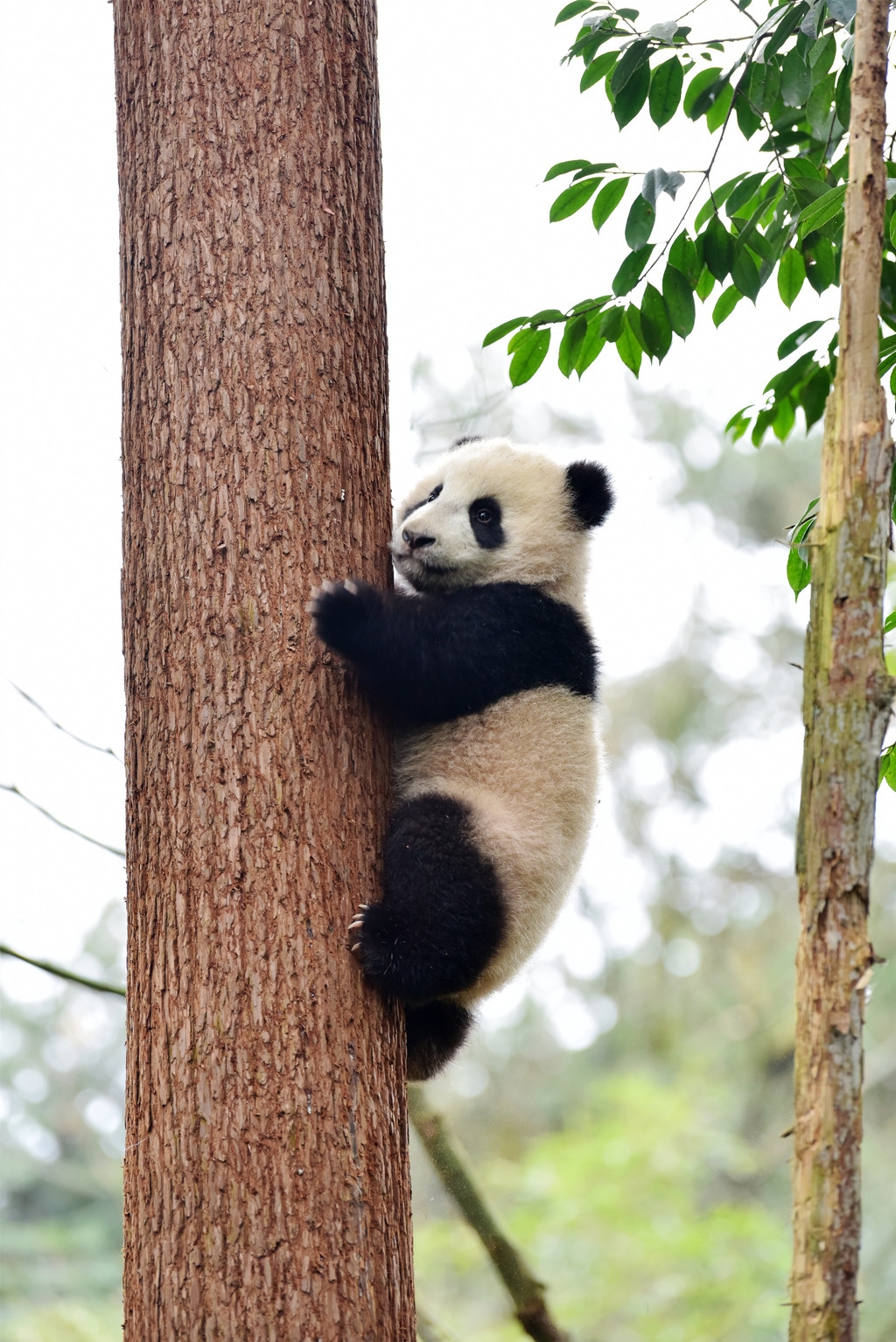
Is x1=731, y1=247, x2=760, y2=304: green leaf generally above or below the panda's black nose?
above

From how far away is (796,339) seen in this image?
10.6ft

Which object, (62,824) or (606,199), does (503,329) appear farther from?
(62,824)

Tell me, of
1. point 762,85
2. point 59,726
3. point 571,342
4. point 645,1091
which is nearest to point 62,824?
point 59,726

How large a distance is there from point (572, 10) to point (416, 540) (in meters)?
1.44

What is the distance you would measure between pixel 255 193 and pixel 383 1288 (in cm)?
241

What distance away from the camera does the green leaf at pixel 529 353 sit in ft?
10.8

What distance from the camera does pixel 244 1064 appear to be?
2.24 meters

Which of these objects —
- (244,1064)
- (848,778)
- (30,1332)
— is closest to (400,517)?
(244,1064)

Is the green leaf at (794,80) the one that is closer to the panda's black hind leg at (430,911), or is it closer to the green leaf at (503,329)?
the green leaf at (503,329)

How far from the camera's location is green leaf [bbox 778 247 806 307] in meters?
3.09

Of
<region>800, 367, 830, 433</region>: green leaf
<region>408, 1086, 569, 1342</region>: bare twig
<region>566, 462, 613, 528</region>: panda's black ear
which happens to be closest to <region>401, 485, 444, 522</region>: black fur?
<region>566, 462, 613, 528</region>: panda's black ear

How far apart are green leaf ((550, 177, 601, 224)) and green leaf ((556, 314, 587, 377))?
0.90ft

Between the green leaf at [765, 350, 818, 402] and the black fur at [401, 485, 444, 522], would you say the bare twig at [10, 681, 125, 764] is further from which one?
the green leaf at [765, 350, 818, 402]

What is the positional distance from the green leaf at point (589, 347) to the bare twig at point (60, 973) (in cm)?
211
